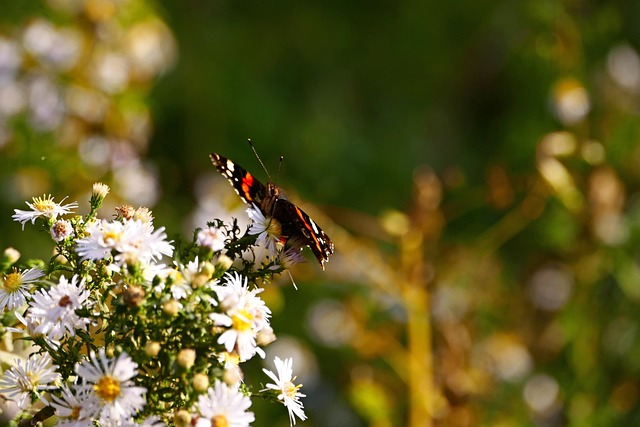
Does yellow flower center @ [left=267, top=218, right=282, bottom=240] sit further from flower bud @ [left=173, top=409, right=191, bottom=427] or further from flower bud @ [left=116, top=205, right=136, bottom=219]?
flower bud @ [left=173, top=409, right=191, bottom=427]

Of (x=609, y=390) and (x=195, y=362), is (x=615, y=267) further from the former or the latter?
(x=195, y=362)

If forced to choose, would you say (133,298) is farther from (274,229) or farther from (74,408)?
(274,229)

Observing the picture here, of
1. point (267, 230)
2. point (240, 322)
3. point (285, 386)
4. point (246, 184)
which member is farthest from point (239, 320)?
point (246, 184)

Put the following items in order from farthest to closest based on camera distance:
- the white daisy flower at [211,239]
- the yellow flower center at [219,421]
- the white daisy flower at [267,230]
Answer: the white daisy flower at [267,230]
the white daisy flower at [211,239]
the yellow flower center at [219,421]

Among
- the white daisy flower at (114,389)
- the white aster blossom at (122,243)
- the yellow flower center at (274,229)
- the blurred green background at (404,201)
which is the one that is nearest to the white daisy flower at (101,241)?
the white aster blossom at (122,243)

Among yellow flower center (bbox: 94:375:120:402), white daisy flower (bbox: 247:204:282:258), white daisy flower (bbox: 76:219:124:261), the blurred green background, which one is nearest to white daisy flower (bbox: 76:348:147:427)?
yellow flower center (bbox: 94:375:120:402)

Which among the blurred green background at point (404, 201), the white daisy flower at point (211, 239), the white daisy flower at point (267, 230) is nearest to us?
the white daisy flower at point (211, 239)

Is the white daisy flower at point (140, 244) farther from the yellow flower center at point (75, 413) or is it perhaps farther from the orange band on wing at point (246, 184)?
the orange band on wing at point (246, 184)

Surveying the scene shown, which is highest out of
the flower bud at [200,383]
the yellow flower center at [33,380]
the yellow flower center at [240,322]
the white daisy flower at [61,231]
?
the white daisy flower at [61,231]
